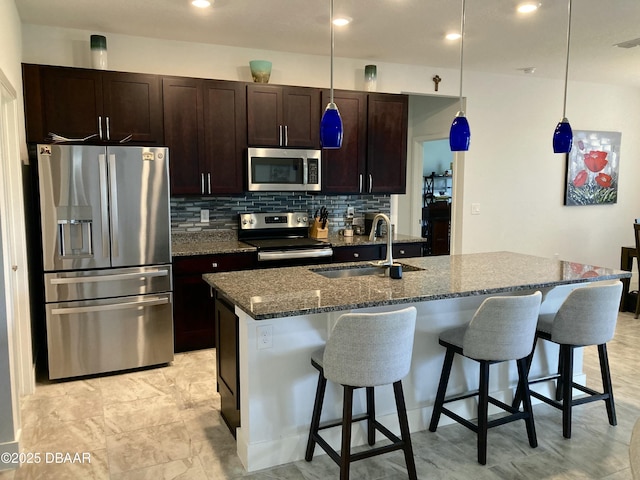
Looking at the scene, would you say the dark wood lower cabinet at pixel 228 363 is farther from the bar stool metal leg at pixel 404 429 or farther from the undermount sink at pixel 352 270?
the bar stool metal leg at pixel 404 429

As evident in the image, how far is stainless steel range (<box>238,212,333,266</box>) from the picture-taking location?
167 inches

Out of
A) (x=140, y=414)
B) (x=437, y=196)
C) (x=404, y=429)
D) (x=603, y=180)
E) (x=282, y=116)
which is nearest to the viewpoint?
(x=404, y=429)

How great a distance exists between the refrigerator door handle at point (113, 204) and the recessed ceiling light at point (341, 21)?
190 centimetres

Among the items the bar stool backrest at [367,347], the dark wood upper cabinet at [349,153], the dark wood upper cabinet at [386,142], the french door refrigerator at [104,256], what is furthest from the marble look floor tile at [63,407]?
the dark wood upper cabinet at [386,142]

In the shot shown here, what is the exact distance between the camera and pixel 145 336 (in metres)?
3.75

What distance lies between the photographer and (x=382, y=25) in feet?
12.8

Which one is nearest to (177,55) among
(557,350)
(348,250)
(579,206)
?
(348,250)

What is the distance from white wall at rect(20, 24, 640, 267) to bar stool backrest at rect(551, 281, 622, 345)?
297 cm

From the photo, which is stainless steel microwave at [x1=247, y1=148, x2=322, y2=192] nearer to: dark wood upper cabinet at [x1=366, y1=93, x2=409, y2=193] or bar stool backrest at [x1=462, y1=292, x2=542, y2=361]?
dark wood upper cabinet at [x1=366, y1=93, x2=409, y2=193]

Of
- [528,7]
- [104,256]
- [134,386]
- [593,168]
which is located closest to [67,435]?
[134,386]

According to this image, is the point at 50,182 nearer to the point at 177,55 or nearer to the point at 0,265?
the point at 0,265

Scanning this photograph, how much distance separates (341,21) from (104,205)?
2.19m

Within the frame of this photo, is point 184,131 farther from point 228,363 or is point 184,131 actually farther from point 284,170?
point 228,363

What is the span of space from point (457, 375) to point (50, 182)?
9.40ft
